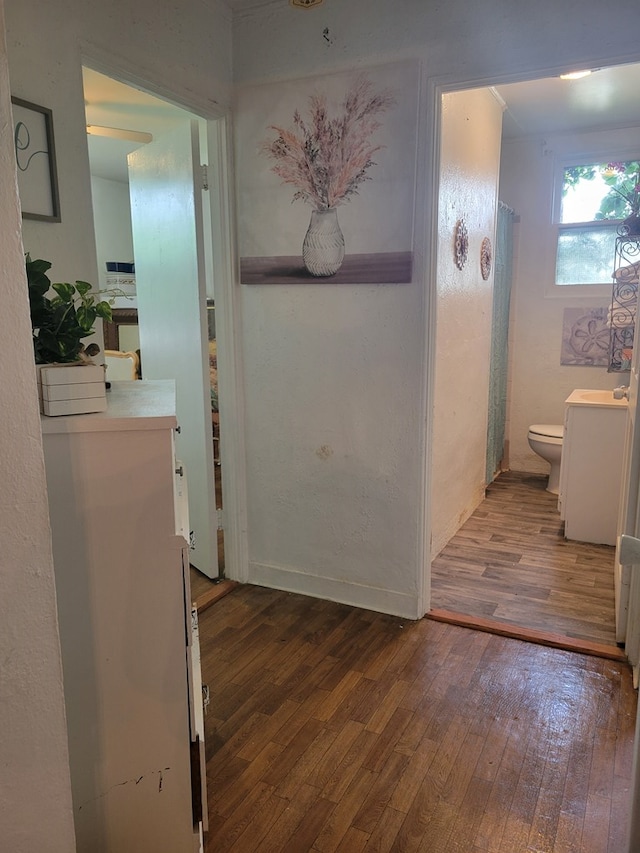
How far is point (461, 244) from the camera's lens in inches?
122

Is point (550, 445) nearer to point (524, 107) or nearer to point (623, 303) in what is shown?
point (623, 303)

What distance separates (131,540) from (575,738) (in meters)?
1.52

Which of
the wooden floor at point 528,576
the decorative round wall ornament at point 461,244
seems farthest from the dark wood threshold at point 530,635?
the decorative round wall ornament at point 461,244

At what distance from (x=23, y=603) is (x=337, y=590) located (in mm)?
2001

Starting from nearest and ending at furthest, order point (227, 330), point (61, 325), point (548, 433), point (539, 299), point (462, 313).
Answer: point (61, 325), point (227, 330), point (462, 313), point (548, 433), point (539, 299)

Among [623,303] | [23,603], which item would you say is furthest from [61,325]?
[623,303]

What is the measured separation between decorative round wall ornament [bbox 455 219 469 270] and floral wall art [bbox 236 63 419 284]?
0.76 m

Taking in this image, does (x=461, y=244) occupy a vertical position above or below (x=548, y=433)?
above

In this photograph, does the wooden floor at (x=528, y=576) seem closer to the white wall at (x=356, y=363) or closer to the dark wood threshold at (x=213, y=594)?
the white wall at (x=356, y=363)

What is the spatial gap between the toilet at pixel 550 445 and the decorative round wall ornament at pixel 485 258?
1.24 m

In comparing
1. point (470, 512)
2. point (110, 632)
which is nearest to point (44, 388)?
point (110, 632)

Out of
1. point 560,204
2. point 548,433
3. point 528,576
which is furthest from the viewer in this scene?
point 560,204

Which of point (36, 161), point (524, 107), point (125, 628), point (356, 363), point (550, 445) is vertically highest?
point (524, 107)

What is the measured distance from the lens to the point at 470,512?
3877 millimetres
